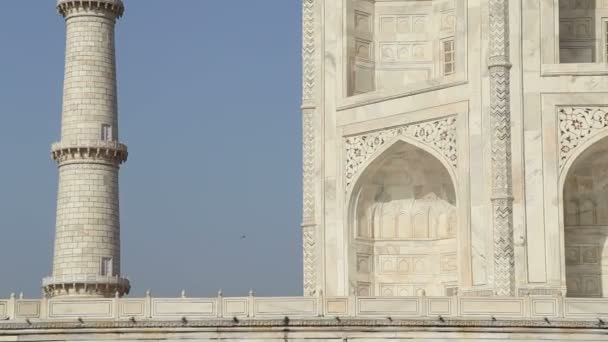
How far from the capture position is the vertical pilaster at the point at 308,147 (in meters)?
34.8

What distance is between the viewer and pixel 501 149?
1257 inches

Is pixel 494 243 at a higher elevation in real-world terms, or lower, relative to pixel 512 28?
lower

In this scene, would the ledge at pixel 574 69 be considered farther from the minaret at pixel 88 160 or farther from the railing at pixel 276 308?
the minaret at pixel 88 160

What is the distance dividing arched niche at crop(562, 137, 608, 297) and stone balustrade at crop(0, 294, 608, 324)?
537 cm

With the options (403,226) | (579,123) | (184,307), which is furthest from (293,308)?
(579,123)

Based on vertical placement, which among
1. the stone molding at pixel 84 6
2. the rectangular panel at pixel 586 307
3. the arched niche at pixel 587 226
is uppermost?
the stone molding at pixel 84 6

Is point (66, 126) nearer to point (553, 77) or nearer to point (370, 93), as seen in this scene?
point (370, 93)

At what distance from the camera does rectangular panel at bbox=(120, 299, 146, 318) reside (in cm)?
2803

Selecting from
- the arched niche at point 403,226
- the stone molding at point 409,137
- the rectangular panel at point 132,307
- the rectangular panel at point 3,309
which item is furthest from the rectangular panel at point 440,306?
the rectangular panel at point 3,309

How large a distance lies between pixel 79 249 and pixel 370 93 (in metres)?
6.91

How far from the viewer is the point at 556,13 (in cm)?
3253

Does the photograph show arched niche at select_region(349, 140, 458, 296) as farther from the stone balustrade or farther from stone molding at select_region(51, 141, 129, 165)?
the stone balustrade

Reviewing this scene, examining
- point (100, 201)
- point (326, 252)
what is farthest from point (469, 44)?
point (100, 201)

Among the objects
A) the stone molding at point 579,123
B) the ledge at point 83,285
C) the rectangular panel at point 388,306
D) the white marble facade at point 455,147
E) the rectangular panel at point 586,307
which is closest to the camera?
the rectangular panel at point 586,307
